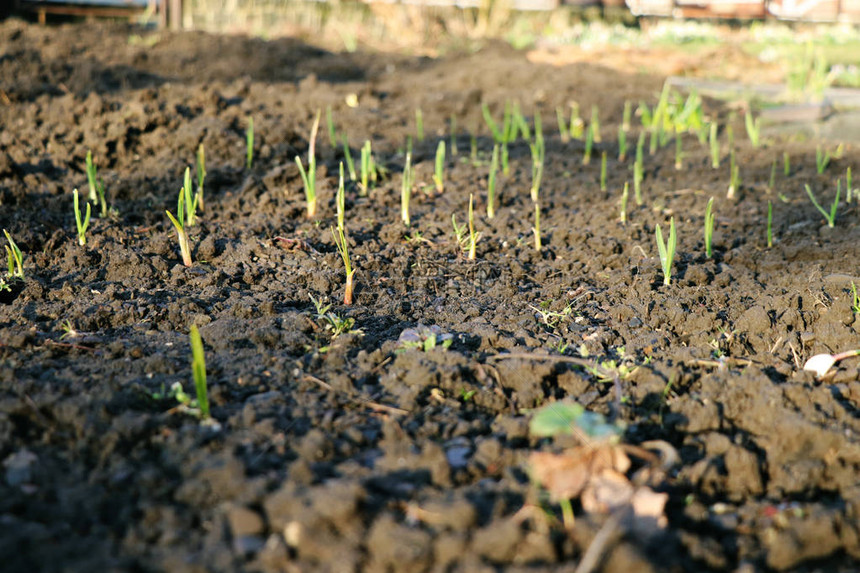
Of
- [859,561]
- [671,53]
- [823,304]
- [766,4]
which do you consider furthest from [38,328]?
Answer: [766,4]

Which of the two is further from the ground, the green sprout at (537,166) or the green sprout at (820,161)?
the green sprout at (820,161)

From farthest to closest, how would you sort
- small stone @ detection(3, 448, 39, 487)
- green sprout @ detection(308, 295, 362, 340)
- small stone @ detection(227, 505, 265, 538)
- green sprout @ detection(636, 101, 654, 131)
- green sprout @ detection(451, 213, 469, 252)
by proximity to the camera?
green sprout @ detection(636, 101, 654, 131) < green sprout @ detection(451, 213, 469, 252) < green sprout @ detection(308, 295, 362, 340) < small stone @ detection(3, 448, 39, 487) < small stone @ detection(227, 505, 265, 538)

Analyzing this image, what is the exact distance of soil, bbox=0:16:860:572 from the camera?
1224 millimetres

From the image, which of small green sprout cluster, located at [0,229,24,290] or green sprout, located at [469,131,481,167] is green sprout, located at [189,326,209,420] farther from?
green sprout, located at [469,131,481,167]

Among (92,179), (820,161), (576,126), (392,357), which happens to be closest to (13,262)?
(92,179)

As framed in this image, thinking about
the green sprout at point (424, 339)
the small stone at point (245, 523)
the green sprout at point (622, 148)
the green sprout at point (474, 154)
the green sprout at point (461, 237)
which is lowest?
the small stone at point (245, 523)

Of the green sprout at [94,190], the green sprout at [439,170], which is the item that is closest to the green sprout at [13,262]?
the green sprout at [94,190]

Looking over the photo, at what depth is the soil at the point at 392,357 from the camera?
1.22 metres

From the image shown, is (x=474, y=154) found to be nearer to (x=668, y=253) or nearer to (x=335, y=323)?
(x=668, y=253)

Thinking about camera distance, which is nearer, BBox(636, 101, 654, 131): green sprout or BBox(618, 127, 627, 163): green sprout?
BBox(618, 127, 627, 163): green sprout

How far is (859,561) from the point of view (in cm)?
123

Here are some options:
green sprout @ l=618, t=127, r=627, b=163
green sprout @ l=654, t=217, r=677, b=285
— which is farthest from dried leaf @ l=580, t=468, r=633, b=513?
green sprout @ l=618, t=127, r=627, b=163

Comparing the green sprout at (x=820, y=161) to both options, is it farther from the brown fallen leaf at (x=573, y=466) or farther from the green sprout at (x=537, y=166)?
the brown fallen leaf at (x=573, y=466)

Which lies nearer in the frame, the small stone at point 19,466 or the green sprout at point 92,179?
the small stone at point 19,466
